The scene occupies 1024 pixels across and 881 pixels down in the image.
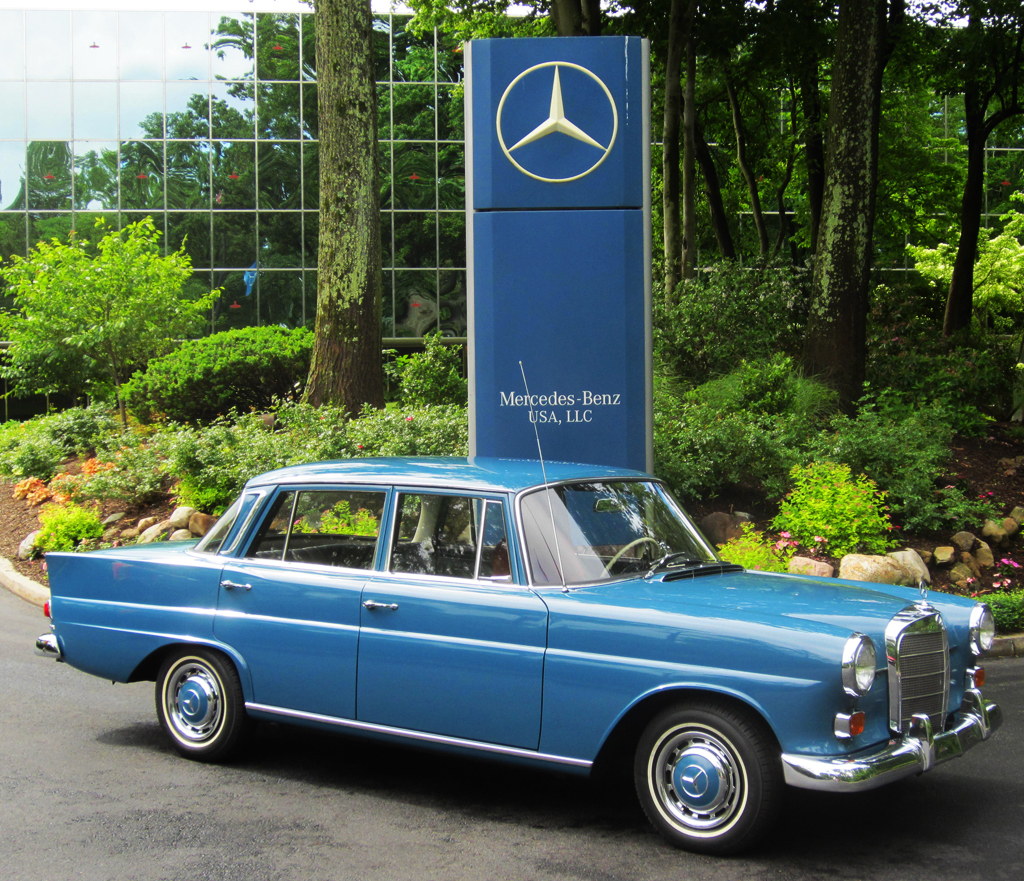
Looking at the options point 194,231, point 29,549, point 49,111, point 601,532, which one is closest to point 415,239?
point 194,231

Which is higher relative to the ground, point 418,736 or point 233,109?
point 233,109

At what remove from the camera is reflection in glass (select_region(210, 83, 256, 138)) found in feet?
107

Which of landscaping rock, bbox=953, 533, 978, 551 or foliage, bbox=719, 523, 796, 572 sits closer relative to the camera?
foliage, bbox=719, 523, 796, 572

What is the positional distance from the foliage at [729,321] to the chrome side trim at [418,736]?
9631mm

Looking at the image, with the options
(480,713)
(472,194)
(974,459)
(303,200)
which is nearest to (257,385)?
(472,194)

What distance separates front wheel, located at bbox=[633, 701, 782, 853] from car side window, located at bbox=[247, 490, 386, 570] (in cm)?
173

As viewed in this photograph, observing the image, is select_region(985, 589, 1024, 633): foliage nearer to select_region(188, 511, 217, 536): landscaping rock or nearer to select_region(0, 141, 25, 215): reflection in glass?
select_region(188, 511, 217, 536): landscaping rock

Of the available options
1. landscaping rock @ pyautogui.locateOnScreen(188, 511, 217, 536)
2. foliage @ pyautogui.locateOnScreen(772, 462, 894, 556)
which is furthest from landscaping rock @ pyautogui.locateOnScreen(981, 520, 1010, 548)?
landscaping rock @ pyautogui.locateOnScreen(188, 511, 217, 536)

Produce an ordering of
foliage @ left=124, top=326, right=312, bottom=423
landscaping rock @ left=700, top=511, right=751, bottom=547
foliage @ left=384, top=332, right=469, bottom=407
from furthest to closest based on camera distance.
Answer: foliage @ left=384, top=332, right=469, bottom=407 → foliage @ left=124, top=326, right=312, bottom=423 → landscaping rock @ left=700, top=511, right=751, bottom=547

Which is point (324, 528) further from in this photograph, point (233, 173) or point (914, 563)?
point (233, 173)

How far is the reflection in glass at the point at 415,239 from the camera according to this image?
109 feet

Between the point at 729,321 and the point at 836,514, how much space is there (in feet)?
18.9

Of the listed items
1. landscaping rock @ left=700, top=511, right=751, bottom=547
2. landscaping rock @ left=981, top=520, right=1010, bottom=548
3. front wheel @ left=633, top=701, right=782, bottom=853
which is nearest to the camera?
front wheel @ left=633, top=701, right=782, bottom=853

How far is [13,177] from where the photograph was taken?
32625 mm
